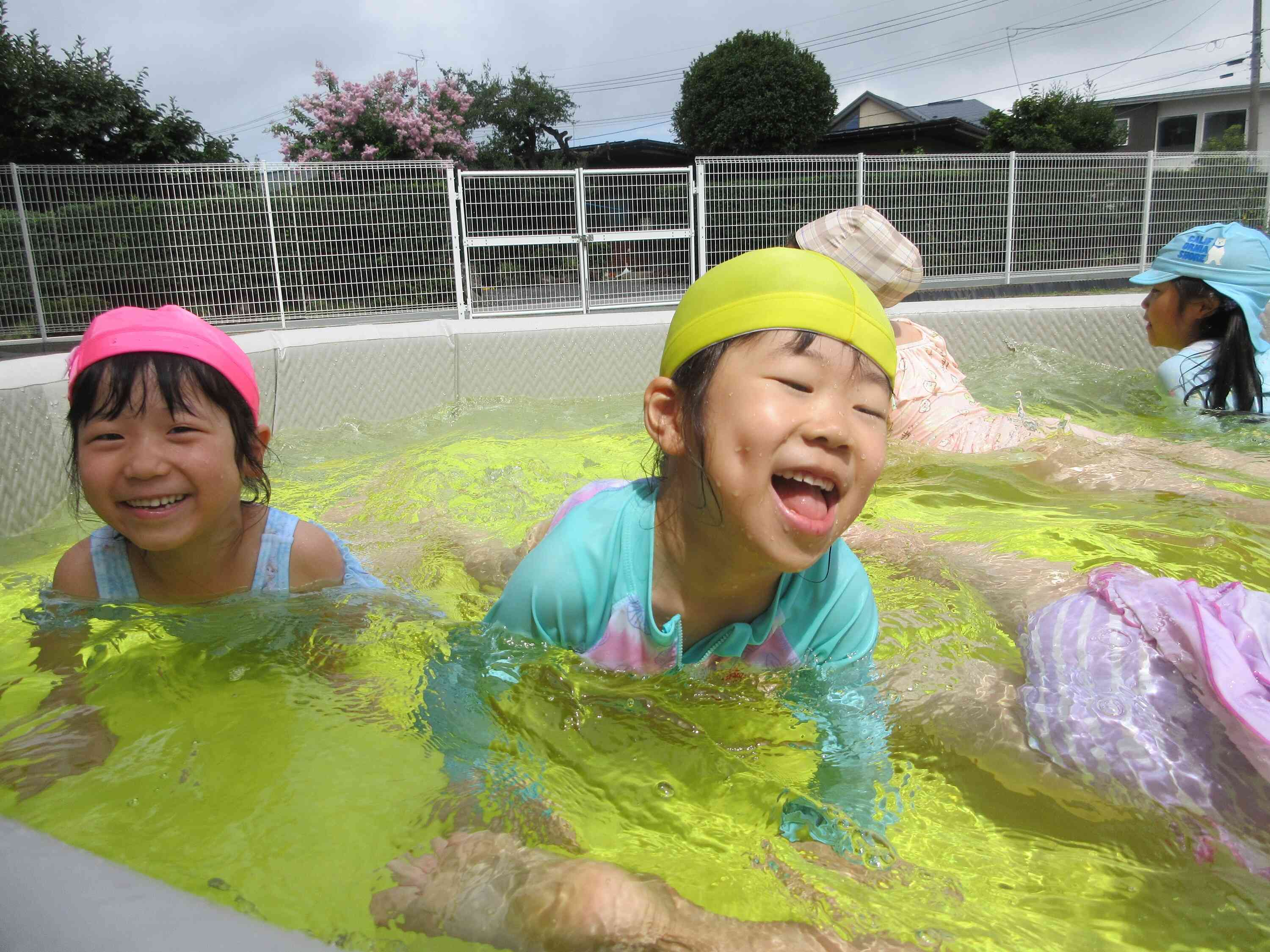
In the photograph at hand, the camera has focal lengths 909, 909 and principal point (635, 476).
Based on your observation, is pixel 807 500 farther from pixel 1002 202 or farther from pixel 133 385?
pixel 1002 202

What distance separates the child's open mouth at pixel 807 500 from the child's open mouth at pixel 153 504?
135 cm

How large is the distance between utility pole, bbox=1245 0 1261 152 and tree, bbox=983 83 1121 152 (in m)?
4.50

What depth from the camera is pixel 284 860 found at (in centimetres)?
128

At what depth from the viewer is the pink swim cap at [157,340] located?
2.03 metres

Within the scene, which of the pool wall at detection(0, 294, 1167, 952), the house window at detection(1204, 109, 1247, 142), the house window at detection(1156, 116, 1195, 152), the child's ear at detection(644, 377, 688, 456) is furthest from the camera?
the house window at detection(1156, 116, 1195, 152)

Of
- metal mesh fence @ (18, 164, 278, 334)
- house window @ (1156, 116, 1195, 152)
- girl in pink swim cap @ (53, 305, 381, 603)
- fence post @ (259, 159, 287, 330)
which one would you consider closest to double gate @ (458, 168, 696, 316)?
fence post @ (259, 159, 287, 330)

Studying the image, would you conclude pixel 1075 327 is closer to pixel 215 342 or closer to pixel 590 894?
pixel 215 342

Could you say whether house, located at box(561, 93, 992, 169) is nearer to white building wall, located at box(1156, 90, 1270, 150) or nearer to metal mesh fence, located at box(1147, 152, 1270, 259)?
white building wall, located at box(1156, 90, 1270, 150)

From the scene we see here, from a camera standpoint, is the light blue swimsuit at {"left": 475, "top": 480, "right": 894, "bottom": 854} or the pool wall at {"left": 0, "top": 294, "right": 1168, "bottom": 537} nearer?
the light blue swimsuit at {"left": 475, "top": 480, "right": 894, "bottom": 854}

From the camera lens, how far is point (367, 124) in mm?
20453

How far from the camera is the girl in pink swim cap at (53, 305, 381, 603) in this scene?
198cm

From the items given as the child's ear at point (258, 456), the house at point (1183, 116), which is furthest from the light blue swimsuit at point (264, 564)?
the house at point (1183, 116)

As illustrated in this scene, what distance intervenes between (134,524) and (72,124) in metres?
16.7

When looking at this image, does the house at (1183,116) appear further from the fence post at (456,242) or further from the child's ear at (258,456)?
the child's ear at (258,456)
